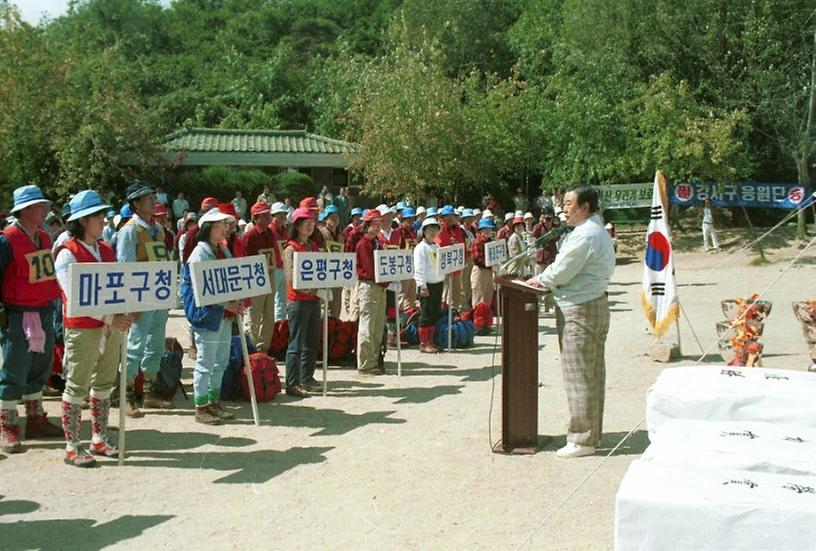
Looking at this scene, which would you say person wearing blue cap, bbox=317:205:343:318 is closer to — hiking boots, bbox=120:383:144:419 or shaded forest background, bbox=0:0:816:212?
hiking boots, bbox=120:383:144:419

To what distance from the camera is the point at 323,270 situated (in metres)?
9.89

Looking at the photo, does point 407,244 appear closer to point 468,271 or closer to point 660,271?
point 468,271

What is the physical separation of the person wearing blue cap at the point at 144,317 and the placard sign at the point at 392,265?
2.68 m

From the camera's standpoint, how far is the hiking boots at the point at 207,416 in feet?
28.1

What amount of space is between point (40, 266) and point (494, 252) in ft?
28.4

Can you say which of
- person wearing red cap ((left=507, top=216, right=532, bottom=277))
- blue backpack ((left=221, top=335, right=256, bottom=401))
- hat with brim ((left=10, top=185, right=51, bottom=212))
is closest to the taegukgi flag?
person wearing red cap ((left=507, top=216, right=532, bottom=277))

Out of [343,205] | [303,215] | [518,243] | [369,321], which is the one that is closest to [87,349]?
[303,215]

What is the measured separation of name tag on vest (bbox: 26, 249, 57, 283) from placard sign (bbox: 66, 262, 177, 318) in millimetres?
633

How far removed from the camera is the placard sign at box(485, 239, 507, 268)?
581 inches

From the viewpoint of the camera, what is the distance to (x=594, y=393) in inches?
289

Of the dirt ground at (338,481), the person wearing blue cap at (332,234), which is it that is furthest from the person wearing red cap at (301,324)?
the person wearing blue cap at (332,234)

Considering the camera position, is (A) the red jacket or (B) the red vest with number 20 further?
(B) the red vest with number 20

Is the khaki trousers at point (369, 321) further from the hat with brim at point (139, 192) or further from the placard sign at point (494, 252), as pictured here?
the placard sign at point (494, 252)

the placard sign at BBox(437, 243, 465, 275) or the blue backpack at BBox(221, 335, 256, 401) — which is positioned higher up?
the placard sign at BBox(437, 243, 465, 275)
